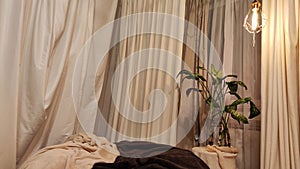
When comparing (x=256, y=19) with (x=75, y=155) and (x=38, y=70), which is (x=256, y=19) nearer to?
(x=75, y=155)

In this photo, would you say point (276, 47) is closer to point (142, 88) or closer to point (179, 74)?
point (179, 74)

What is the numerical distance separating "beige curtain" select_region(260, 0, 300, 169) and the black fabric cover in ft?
2.37

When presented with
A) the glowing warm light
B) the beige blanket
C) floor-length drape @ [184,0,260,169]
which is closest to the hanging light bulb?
the glowing warm light

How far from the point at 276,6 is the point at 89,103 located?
1.81 metres

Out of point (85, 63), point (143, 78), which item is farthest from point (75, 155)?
point (143, 78)

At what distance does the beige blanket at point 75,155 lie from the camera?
110cm

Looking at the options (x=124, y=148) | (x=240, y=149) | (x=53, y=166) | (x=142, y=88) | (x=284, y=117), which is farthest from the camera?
(x=142, y=88)

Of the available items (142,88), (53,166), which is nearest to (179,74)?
(142,88)

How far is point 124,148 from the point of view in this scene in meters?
1.55

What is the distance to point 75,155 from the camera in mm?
1209

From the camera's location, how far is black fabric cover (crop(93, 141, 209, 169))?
1.11 metres

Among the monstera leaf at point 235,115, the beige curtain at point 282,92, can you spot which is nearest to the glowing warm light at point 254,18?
the beige curtain at point 282,92

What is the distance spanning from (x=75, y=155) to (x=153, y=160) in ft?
1.37

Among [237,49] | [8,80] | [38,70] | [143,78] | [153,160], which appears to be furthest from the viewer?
[143,78]
